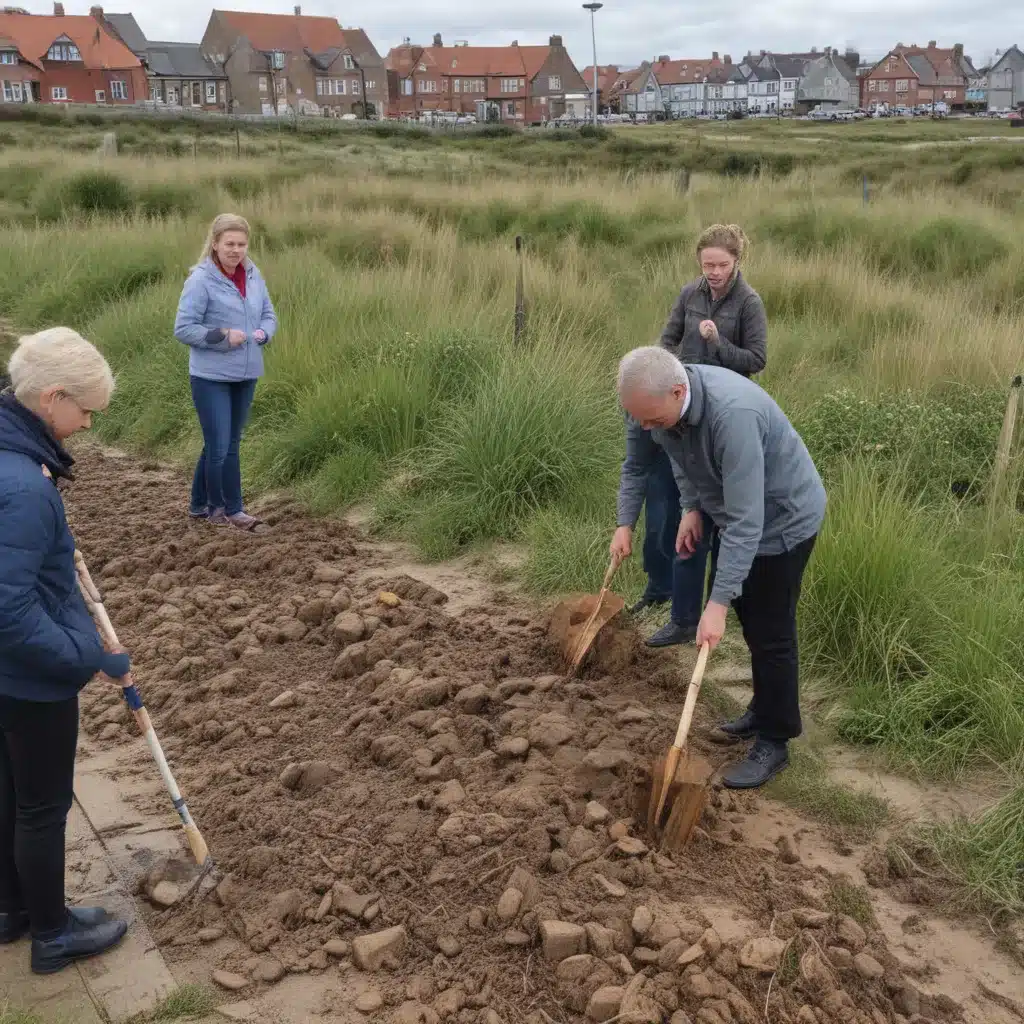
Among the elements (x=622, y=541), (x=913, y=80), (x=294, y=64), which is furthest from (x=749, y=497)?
(x=913, y=80)

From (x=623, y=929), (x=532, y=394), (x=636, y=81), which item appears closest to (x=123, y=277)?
(x=532, y=394)

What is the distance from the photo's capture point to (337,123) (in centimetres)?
4469

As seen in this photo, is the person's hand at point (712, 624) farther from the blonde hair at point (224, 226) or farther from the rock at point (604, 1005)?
the blonde hair at point (224, 226)

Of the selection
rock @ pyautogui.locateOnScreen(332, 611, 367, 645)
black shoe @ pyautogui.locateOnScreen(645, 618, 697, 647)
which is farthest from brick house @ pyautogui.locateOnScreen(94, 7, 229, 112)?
black shoe @ pyautogui.locateOnScreen(645, 618, 697, 647)

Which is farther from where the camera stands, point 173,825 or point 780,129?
point 780,129

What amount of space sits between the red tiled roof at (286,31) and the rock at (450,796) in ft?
238

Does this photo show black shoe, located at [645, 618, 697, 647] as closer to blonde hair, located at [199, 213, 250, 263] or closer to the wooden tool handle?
the wooden tool handle

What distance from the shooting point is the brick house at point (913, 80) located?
314ft

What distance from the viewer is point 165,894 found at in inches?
136

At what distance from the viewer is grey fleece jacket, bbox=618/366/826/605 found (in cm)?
339

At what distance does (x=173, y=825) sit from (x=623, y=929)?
176cm

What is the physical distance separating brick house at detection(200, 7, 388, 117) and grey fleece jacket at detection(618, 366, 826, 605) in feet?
215

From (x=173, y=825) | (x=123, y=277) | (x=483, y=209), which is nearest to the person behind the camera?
(x=173, y=825)

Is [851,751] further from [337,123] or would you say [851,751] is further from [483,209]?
[337,123]
